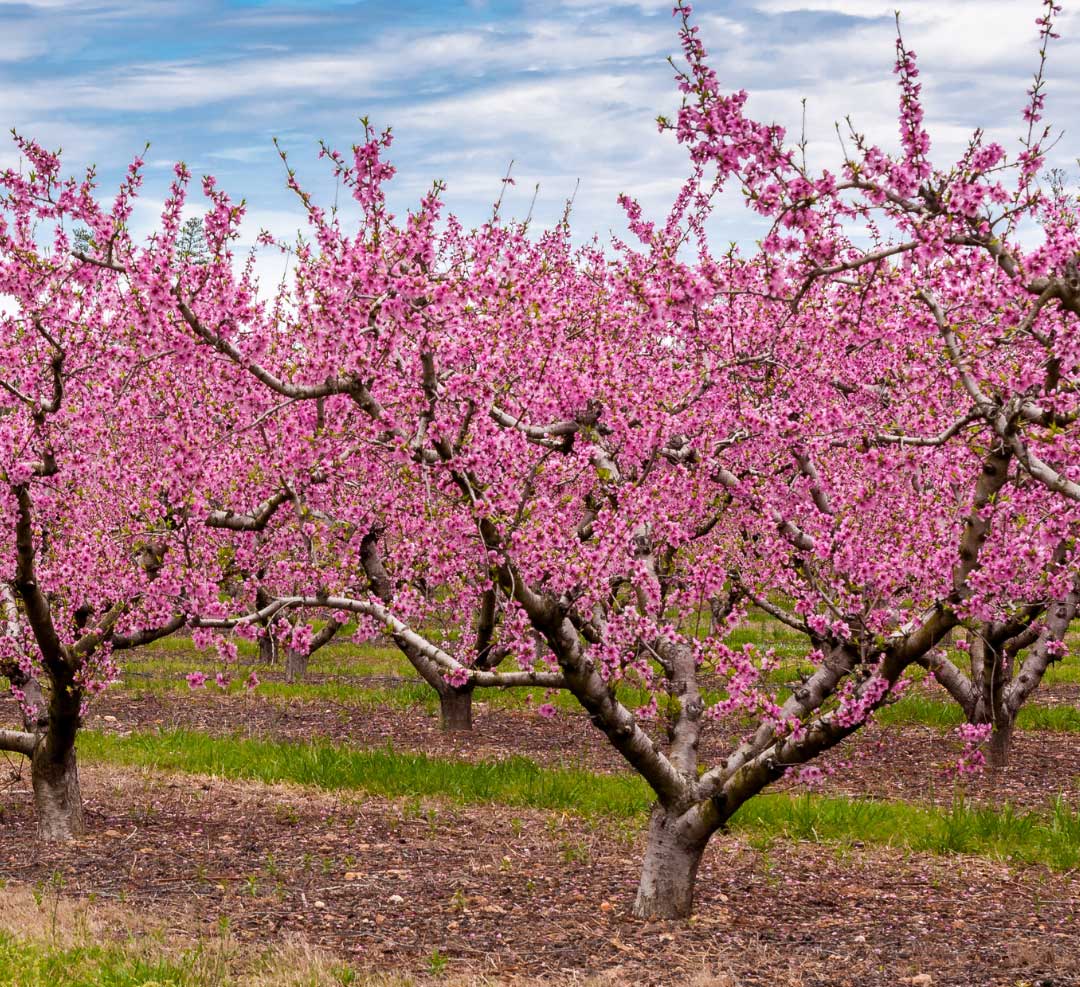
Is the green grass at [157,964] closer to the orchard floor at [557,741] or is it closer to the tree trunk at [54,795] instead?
the tree trunk at [54,795]

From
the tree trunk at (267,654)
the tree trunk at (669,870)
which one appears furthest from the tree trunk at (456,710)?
the tree trunk at (267,654)

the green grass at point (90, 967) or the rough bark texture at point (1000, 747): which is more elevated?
the rough bark texture at point (1000, 747)

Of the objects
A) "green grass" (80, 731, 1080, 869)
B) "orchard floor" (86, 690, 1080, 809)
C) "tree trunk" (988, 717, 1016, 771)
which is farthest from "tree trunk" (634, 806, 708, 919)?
"tree trunk" (988, 717, 1016, 771)

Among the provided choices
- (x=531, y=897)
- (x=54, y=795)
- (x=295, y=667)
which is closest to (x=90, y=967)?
(x=531, y=897)

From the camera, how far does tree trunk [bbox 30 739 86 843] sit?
963cm

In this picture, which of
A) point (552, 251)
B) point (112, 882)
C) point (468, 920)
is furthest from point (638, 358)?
point (112, 882)

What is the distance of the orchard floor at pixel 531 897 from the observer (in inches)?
256

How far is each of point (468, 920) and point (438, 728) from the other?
836 centimetres

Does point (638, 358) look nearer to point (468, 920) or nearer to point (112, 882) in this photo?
point (468, 920)

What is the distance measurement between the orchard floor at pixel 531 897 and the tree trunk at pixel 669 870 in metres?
0.16

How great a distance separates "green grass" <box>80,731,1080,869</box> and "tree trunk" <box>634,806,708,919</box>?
2547mm

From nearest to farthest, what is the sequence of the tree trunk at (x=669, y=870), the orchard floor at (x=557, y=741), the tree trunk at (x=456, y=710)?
the tree trunk at (x=669, y=870), the orchard floor at (x=557, y=741), the tree trunk at (x=456, y=710)

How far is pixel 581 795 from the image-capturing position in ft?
35.1

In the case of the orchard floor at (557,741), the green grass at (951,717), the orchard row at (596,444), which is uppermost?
the orchard row at (596,444)
